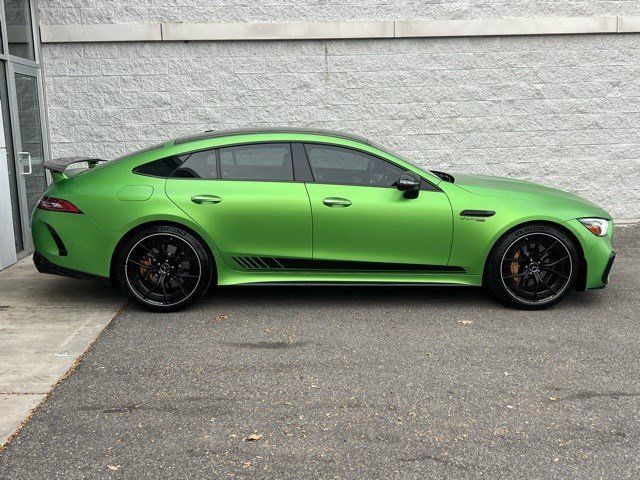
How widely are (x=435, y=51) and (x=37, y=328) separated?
652 cm

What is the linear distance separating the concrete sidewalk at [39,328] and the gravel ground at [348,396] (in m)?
0.15

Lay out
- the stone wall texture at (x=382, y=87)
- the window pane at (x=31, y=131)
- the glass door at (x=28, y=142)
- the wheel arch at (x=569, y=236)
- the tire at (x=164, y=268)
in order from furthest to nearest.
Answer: the stone wall texture at (x=382, y=87), the window pane at (x=31, y=131), the glass door at (x=28, y=142), the wheel arch at (x=569, y=236), the tire at (x=164, y=268)

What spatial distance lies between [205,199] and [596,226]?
3274 mm

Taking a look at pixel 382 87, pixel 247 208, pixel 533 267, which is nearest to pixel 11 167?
Result: pixel 247 208

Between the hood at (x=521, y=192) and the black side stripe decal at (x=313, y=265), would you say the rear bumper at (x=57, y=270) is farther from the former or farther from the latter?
the hood at (x=521, y=192)

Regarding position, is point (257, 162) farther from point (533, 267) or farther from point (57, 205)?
point (533, 267)

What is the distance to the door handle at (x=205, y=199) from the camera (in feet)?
18.6

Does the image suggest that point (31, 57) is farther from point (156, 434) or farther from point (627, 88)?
point (627, 88)

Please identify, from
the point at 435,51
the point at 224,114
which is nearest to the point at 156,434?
the point at 224,114

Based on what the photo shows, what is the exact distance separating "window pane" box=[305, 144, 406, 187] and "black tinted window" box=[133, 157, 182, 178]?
114 cm

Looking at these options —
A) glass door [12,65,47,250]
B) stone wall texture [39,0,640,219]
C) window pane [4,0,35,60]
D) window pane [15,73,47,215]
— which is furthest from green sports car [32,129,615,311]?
stone wall texture [39,0,640,219]

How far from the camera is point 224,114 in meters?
9.55

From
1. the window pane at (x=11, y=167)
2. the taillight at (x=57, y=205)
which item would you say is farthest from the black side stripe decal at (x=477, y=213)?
the window pane at (x=11, y=167)

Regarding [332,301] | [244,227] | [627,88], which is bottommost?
[332,301]
